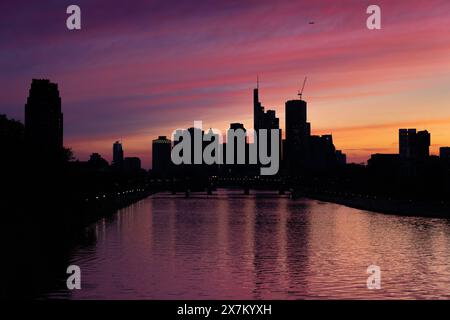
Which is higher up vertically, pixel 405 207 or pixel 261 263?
pixel 405 207

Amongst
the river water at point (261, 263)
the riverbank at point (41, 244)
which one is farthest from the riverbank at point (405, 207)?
the riverbank at point (41, 244)

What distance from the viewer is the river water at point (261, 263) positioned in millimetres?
39125

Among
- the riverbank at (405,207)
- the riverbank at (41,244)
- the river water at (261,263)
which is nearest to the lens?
the river water at (261,263)

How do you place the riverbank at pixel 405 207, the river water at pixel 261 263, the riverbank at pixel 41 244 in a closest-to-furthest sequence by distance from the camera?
the river water at pixel 261 263 → the riverbank at pixel 41 244 → the riverbank at pixel 405 207

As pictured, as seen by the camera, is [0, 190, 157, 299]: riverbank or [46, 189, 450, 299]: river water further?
[0, 190, 157, 299]: riverbank

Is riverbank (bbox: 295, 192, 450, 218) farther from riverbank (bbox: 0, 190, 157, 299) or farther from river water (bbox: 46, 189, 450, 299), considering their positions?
riverbank (bbox: 0, 190, 157, 299)

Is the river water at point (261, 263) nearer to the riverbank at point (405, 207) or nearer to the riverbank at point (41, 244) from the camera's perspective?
the riverbank at point (41, 244)

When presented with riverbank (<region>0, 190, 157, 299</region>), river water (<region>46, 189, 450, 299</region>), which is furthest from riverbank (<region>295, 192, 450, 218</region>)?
riverbank (<region>0, 190, 157, 299</region>)

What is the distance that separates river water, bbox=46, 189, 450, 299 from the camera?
39.1 metres

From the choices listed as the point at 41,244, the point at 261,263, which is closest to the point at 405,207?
the point at 41,244

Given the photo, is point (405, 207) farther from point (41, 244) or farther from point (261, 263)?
point (261, 263)

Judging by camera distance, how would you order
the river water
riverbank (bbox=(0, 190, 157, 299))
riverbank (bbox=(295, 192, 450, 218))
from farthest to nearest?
riverbank (bbox=(295, 192, 450, 218)) → riverbank (bbox=(0, 190, 157, 299)) → the river water

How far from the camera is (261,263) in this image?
53281 mm

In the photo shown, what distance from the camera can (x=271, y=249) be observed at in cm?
6575
